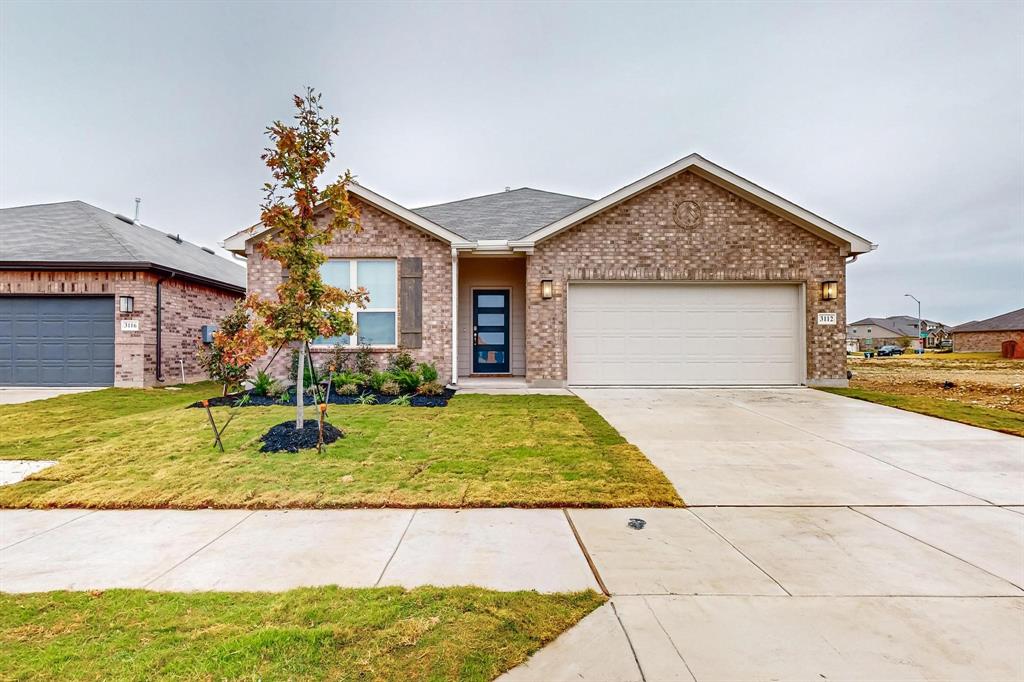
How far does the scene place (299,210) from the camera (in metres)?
5.31

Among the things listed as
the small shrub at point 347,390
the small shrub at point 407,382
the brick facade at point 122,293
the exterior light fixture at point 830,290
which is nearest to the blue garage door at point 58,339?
the brick facade at point 122,293

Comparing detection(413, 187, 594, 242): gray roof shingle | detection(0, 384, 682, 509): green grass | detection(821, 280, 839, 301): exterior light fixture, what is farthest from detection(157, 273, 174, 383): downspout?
detection(821, 280, 839, 301): exterior light fixture

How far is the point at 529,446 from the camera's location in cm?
518

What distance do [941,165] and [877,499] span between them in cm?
2663

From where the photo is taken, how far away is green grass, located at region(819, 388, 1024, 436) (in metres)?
6.35

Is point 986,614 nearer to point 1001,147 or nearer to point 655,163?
point 655,163

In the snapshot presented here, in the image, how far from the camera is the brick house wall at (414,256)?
987 centimetres

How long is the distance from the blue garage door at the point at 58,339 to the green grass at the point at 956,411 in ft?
55.4

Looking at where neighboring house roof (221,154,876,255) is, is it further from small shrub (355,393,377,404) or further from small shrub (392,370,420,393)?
small shrub (355,393,377,404)

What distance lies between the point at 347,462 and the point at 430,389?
13.8 feet

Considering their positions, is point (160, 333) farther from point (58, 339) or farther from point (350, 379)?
point (350, 379)

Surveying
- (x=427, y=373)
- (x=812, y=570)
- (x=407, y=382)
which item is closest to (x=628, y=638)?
(x=812, y=570)

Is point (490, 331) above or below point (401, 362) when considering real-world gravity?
above

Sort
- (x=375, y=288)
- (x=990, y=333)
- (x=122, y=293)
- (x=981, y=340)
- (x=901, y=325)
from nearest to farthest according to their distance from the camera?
(x=375, y=288)
(x=122, y=293)
(x=990, y=333)
(x=981, y=340)
(x=901, y=325)
